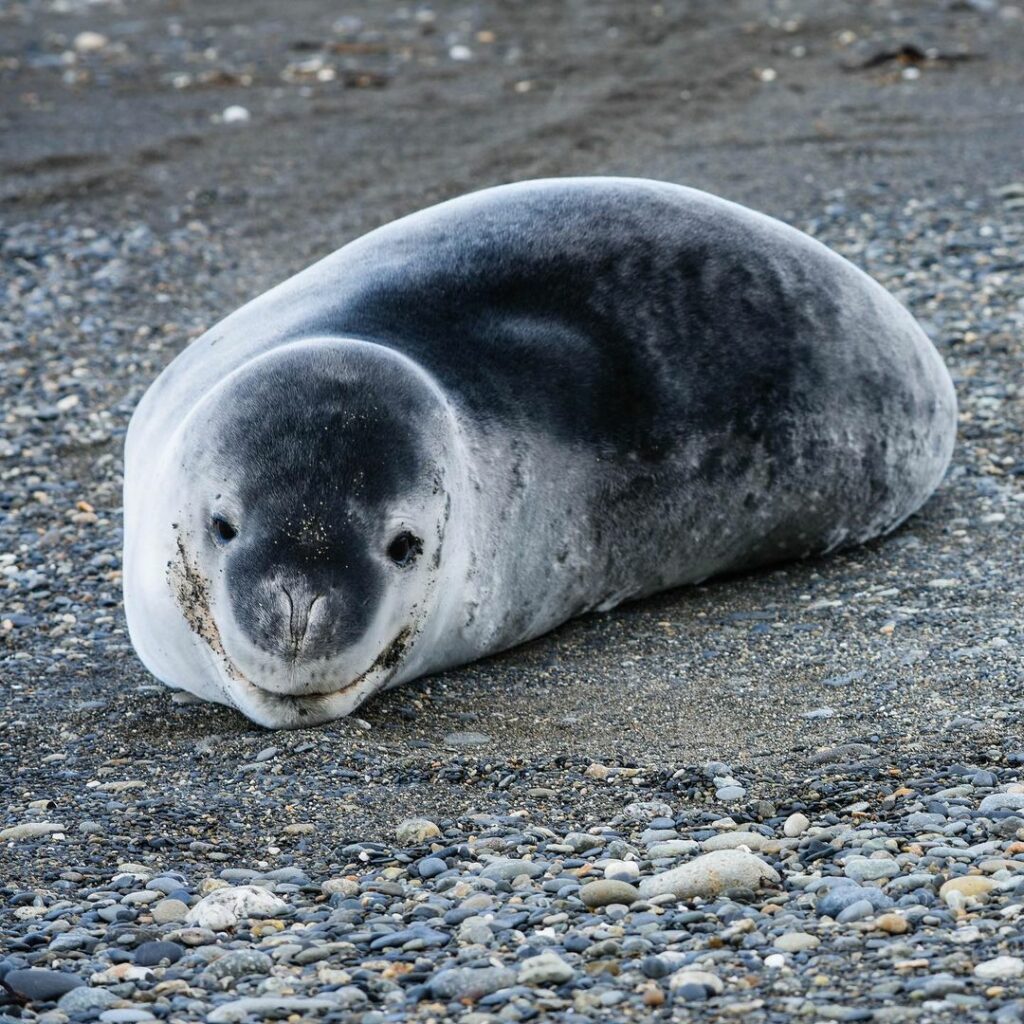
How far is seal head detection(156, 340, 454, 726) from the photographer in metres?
3.81

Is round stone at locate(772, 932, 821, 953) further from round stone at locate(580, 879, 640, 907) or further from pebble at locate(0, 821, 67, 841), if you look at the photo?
pebble at locate(0, 821, 67, 841)

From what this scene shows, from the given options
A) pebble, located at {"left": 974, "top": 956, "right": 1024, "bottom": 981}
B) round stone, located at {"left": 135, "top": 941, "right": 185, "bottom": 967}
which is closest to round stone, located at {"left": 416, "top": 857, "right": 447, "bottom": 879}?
round stone, located at {"left": 135, "top": 941, "right": 185, "bottom": 967}

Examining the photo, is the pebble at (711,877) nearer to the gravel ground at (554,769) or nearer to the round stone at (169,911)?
the gravel ground at (554,769)

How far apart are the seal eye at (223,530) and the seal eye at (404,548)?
1.10 ft

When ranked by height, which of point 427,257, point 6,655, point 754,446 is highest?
point 427,257

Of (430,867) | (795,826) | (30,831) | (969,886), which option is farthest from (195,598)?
(969,886)

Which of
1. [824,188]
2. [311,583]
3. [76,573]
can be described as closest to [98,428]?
[76,573]

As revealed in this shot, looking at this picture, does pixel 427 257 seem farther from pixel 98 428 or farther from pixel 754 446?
pixel 98 428

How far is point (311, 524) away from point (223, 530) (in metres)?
0.23

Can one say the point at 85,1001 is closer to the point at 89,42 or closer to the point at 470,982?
the point at 470,982

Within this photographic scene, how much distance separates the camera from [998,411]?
6211mm

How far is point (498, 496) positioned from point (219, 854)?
1.34m

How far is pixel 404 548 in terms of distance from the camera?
4.02 metres

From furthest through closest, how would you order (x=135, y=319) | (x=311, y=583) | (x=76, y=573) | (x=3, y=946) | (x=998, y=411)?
(x=135, y=319), (x=998, y=411), (x=76, y=573), (x=311, y=583), (x=3, y=946)
